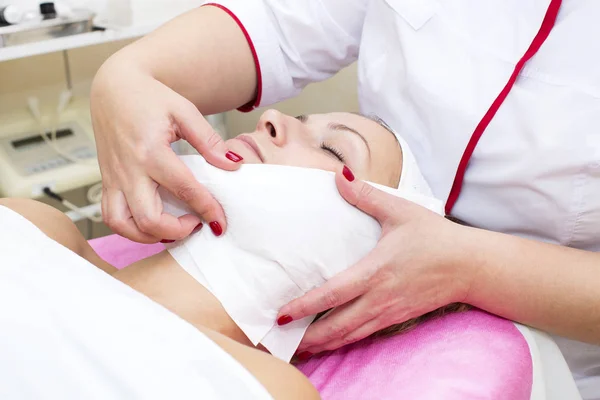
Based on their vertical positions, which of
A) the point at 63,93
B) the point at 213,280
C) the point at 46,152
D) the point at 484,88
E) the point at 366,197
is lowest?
the point at 46,152

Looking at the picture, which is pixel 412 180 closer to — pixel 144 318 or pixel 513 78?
pixel 513 78

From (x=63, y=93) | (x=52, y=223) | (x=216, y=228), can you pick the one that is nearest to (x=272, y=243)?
(x=216, y=228)

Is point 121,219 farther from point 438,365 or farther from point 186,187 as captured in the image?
point 438,365

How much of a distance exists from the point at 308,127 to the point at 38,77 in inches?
55.7

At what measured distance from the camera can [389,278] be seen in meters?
0.95

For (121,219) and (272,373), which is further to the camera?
(121,219)

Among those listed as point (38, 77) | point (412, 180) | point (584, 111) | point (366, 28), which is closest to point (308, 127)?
A: point (412, 180)

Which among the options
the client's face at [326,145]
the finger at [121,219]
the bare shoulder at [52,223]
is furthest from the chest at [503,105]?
the bare shoulder at [52,223]

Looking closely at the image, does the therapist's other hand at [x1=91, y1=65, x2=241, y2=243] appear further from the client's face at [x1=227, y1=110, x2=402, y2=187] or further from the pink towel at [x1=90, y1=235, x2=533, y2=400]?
the pink towel at [x1=90, y1=235, x2=533, y2=400]

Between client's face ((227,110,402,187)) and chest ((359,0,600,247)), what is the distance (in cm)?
11

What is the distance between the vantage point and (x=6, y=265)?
84 centimetres

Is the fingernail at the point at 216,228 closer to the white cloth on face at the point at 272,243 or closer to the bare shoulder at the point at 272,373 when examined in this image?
the white cloth on face at the point at 272,243

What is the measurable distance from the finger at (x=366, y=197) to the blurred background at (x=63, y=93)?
1.02 metres

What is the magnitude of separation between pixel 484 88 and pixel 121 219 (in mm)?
675
